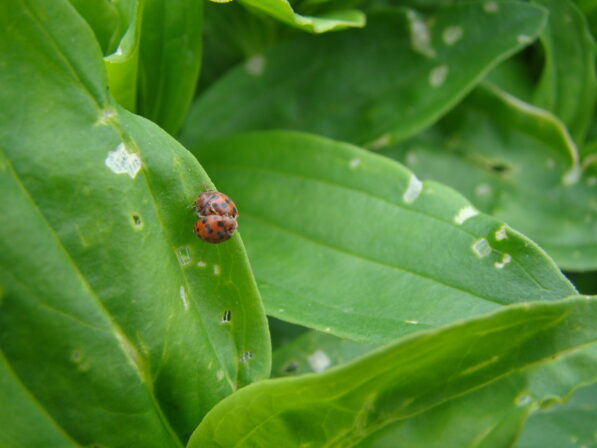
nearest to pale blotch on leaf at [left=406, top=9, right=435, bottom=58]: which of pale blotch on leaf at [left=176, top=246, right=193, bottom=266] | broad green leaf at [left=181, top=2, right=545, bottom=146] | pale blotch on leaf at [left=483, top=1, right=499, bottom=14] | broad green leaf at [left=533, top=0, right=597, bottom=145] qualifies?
broad green leaf at [left=181, top=2, right=545, bottom=146]

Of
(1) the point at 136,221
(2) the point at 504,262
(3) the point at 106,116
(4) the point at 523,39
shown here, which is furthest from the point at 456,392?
(4) the point at 523,39

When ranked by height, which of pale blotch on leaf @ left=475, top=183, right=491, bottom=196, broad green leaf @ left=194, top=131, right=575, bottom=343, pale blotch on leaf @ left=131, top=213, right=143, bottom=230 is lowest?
pale blotch on leaf @ left=475, top=183, right=491, bottom=196

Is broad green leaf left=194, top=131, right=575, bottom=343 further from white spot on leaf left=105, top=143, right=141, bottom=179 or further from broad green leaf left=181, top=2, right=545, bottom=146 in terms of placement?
white spot on leaf left=105, top=143, right=141, bottom=179

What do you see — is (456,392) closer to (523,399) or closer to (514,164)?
(523,399)

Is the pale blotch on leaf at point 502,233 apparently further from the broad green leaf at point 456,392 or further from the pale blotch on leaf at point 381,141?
the pale blotch on leaf at point 381,141

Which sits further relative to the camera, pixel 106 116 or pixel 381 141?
pixel 381 141

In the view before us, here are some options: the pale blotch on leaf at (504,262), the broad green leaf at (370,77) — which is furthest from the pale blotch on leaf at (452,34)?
the pale blotch on leaf at (504,262)
